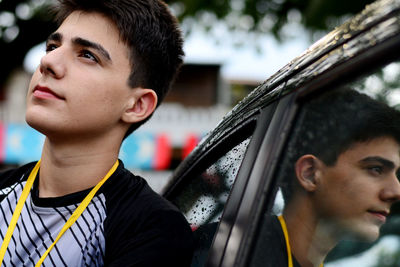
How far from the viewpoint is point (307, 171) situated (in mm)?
1056

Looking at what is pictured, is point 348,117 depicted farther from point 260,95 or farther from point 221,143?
point 221,143

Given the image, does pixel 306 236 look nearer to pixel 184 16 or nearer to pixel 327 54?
pixel 327 54

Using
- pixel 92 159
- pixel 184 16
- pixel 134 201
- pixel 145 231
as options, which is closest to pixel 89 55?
pixel 92 159

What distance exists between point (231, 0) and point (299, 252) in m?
11.4

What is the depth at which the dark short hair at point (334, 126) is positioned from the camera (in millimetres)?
990

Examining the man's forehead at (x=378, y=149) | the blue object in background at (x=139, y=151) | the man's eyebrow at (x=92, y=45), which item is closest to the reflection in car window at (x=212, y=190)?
the man's forehead at (x=378, y=149)

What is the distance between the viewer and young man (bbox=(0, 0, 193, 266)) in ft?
4.39

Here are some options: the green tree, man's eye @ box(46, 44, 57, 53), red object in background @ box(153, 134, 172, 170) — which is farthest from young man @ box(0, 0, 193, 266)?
red object in background @ box(153, 134, 172, 170)

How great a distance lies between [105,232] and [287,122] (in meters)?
0.59

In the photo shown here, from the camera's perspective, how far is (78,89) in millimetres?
1463

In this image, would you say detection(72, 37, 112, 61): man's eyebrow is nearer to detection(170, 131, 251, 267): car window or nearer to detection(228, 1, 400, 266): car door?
detection(170, 131, 251, 267): car window

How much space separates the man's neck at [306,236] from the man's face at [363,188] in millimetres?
40

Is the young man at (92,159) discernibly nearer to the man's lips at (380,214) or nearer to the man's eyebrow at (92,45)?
the man's eyebrow at (92,45)

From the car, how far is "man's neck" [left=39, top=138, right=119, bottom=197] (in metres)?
0.38
